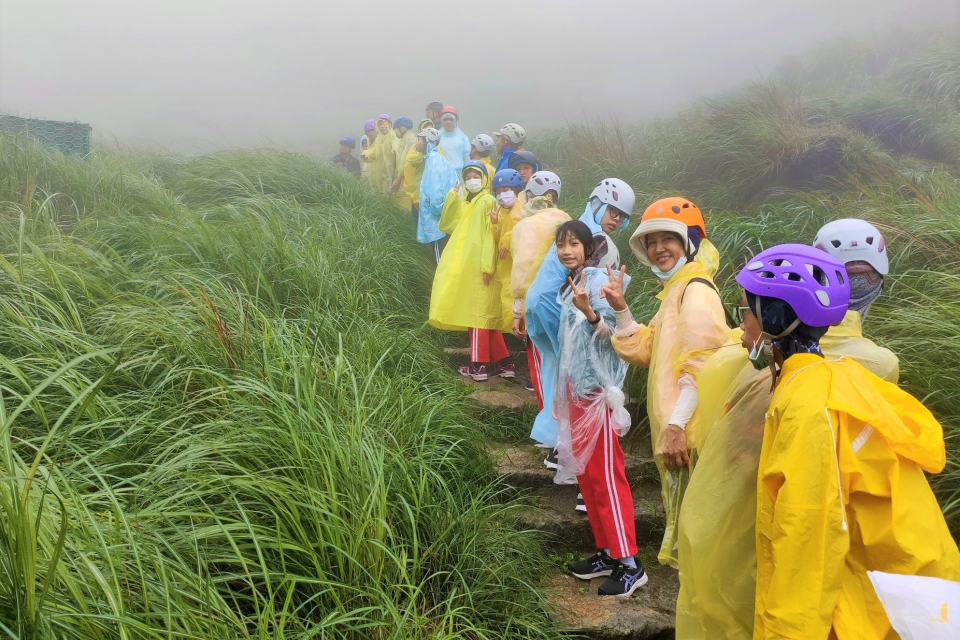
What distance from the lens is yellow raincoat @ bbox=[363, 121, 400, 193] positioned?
1006 cm

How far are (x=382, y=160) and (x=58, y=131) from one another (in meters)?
4.09

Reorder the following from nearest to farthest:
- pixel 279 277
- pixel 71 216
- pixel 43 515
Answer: pixel 43 515 → pixel 279 277 → pixel 71 216

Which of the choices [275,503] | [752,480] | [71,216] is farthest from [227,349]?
[71,216]

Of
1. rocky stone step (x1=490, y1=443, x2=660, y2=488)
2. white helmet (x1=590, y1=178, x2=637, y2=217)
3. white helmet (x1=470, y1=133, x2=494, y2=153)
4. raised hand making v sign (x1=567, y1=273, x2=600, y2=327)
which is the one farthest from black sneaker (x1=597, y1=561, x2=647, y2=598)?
white helmet (x1=470, y1=133, x2=494, y2=153)

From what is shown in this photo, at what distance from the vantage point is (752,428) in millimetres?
1799

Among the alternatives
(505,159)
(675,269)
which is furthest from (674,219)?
(505,159)

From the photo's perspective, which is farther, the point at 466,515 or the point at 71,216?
the point at 71,216

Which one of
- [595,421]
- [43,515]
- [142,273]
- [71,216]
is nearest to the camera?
[43,515]

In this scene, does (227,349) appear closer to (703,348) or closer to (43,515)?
(43,515)

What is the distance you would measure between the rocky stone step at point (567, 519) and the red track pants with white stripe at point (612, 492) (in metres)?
0.38

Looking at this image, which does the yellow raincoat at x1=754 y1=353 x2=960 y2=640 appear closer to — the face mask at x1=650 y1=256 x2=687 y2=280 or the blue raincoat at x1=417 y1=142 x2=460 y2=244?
the face mask at x1=650 y1=256 x2=687 y2=280

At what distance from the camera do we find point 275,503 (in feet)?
7.16

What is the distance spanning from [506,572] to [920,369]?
187 cm

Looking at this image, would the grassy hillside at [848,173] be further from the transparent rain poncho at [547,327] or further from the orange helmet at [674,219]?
the orange helmet at [674,219]
